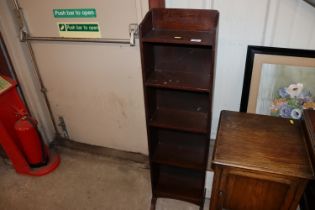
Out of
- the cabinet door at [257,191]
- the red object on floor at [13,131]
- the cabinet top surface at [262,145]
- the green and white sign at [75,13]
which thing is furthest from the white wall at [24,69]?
the cabinet door at [257,191]

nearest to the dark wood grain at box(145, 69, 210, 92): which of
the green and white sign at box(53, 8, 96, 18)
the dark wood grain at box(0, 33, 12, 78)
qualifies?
the green and white sign at box(53, 8, 96, 18)

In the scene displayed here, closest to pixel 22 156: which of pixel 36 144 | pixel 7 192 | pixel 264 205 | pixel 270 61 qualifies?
pixel 36 144

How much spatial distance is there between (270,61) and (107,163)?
5.34 feet

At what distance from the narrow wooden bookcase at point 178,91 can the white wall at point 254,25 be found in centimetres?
14

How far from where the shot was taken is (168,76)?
1.49 meters

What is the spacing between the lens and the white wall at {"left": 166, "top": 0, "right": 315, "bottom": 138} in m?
1.36

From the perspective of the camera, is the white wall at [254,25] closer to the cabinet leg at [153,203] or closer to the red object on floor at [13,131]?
the cabinet leg at [153,203]

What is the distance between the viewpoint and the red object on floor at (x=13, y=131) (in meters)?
1.95

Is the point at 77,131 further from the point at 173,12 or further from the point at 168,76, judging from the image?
the point at 173,12

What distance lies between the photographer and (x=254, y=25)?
1438 millimetres

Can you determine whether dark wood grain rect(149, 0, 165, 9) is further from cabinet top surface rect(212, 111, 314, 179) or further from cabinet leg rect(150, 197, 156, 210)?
cabinet leg rect(150, 197, 156, 210)

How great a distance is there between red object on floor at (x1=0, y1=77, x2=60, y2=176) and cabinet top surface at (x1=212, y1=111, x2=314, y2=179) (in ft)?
5.33

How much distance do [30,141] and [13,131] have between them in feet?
0.52

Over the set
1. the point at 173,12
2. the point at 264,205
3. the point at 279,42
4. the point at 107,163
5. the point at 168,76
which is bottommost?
the point at 107,163
